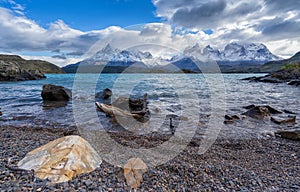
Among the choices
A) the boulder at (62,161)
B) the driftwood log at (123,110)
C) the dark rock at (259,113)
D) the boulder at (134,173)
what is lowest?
the dark rock at (259,113)

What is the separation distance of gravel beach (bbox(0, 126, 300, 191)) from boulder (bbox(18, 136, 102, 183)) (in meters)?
0.15

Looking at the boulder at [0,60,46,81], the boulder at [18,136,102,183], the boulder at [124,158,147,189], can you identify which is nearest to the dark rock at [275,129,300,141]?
the boulder at [124,158,147,189]

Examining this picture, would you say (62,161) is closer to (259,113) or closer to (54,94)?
(259,113)

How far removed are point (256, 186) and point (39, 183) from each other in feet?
14.5

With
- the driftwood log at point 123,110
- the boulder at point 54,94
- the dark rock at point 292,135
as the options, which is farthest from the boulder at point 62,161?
the boulder at point 54,94

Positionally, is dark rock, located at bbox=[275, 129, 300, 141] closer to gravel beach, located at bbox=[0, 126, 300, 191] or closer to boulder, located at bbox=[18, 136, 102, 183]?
gravel beach, located at bbox=[0, 126, 300, 191]

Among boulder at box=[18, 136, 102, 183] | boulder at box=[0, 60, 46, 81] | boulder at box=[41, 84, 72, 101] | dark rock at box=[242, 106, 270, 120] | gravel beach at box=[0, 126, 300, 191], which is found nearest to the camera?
gravel beach at box=[0, 126, 300, 191]

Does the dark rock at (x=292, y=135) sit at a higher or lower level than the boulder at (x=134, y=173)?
lower

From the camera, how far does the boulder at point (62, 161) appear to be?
3.92 meters

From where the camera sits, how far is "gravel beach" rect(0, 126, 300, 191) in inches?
150

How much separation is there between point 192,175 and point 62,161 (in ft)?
9.48

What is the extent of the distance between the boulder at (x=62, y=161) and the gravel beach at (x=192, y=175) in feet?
0.48

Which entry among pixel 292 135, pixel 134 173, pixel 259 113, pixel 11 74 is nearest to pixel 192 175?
pixel 134 173

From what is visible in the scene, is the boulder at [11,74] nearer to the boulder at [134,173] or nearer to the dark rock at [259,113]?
the dark rock at [259,113]
